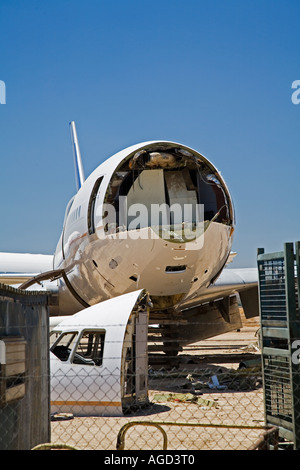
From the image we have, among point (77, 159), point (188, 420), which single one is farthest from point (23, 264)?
point (188, 420)

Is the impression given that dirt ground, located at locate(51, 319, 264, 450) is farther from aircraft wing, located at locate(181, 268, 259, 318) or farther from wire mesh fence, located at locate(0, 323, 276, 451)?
aircraft wing, located at locate(181, 268, 259, 318)

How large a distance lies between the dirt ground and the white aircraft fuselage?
2258 mm

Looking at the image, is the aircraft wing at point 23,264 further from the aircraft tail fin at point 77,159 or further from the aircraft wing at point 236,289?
the aircraft wing at point 236,289

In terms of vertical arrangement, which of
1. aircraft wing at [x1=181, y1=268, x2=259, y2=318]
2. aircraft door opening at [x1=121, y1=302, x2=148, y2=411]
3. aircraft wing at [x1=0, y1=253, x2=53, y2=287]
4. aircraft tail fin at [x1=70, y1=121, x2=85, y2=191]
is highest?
aircraft tail fin at [x1=70, y1=121, x2=85, y2=191]

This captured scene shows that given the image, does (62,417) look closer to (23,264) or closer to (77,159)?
(77,159)

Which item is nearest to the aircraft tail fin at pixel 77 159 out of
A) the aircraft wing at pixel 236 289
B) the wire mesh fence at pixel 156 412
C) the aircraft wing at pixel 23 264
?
the aircraft wing at pixel 23 264

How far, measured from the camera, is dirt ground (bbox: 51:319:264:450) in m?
7.12

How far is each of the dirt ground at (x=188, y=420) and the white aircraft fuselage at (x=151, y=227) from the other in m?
2.26

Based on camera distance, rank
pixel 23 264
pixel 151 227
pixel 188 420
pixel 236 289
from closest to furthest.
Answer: pixel 188 420, pixel 151 227, pixel 236 289, pixel 23 264

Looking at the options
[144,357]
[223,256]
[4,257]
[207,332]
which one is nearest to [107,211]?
[223,256]

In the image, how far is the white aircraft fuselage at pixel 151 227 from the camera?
12.9 m

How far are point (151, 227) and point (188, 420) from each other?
16.0ft

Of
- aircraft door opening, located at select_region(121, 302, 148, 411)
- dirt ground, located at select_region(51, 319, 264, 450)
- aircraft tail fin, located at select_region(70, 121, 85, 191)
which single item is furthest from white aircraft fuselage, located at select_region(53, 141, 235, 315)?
aircraft tail fin, located at select_region(70, 121, 85, 191)

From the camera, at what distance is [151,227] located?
1285 cm
